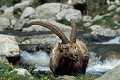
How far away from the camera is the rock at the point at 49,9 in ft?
154

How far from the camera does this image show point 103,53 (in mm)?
24938

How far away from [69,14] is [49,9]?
3113mm

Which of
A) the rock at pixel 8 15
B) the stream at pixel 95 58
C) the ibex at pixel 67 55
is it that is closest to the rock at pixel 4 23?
the rock at pixel 8 15

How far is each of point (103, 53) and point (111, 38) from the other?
8.75 m

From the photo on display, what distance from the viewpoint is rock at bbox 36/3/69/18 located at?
46812mm

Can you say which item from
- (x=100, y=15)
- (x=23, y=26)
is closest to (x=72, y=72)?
(x=23, y=26)

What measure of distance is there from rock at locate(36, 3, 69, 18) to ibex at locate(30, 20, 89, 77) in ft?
107

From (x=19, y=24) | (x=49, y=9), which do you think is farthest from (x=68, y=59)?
(x=49, y=9)

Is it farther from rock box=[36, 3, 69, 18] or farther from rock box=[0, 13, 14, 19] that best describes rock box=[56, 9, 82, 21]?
rock box=[0, 13, 14, 19]

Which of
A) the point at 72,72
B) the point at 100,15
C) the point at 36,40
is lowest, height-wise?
the point at 100,15

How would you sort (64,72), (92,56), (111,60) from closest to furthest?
(64,72), (111,60), (92,56)

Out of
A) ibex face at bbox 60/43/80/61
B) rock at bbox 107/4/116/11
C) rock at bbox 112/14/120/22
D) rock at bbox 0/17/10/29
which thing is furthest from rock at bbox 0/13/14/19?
ibex face at bbox 60/43/80/61

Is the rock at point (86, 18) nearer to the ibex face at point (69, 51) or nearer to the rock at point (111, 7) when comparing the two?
the rock at point (111, 7)

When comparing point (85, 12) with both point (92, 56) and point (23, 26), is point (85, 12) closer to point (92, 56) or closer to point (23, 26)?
point (23, 26)
